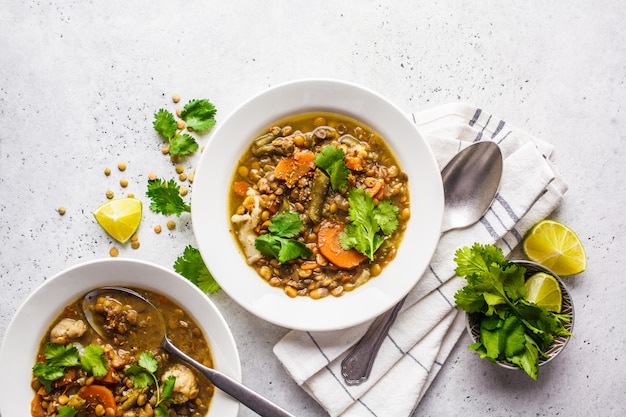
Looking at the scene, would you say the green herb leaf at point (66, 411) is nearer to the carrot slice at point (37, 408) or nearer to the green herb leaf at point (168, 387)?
the carrot slice at point (37, 408)

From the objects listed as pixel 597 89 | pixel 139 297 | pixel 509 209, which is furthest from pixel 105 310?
pixel 597 89

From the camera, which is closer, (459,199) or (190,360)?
(190,360)

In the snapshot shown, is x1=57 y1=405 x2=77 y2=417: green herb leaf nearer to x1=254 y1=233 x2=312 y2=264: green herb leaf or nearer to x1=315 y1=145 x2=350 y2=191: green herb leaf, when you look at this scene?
x1=254 y1=233 x2=312 y2=264: green herb leaf

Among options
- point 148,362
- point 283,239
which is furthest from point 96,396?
point 283,239

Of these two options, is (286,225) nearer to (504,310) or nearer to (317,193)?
(317,193)

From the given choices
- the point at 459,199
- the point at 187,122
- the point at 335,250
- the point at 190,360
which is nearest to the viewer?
the point at 190,360

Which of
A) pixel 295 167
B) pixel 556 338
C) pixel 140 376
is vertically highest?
pixel 295 167

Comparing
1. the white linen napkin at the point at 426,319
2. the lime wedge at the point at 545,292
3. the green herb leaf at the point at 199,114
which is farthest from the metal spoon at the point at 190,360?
the lime wedge at the point at 545,292
